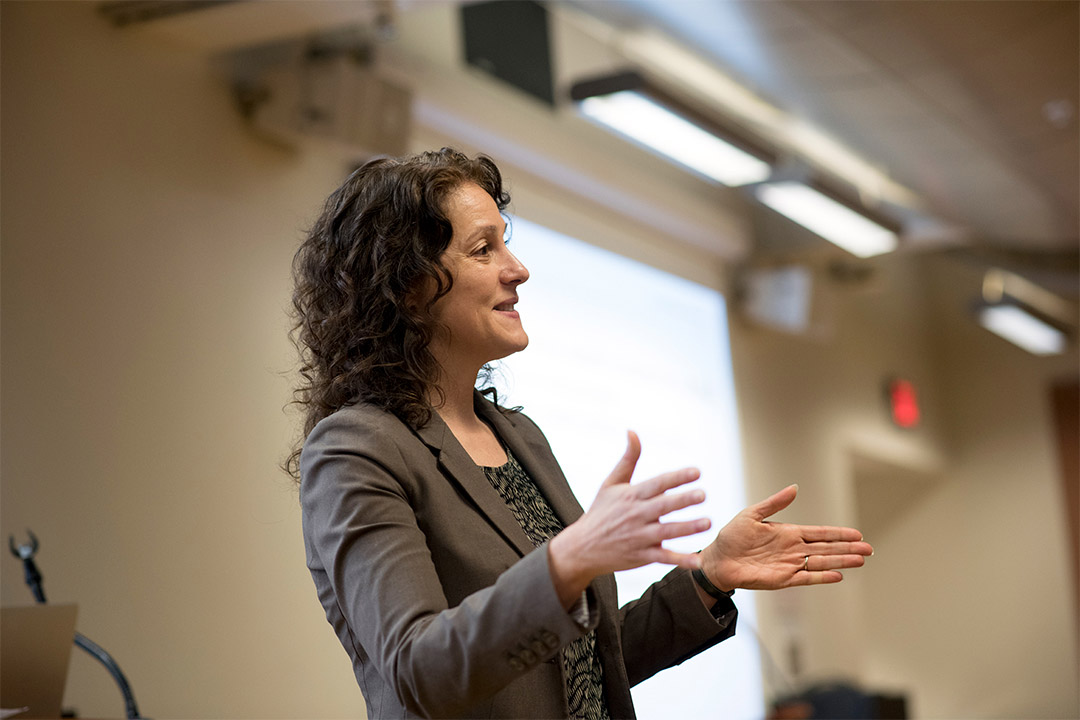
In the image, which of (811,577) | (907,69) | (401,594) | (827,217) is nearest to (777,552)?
(811,577)

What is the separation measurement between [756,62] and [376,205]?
9.50ft

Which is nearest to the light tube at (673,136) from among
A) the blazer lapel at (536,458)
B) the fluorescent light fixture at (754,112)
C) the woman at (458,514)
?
the fluorescent light fixture at (754,112)

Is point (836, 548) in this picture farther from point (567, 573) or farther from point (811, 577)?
point (567, 573)

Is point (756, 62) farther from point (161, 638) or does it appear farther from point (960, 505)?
point (960, 505)

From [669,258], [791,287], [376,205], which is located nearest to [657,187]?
[669,258]

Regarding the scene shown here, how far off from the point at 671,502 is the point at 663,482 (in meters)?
0.02

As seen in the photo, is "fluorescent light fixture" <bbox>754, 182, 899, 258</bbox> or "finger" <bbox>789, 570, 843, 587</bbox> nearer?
"finger" <bbox>789, 570, 843, 587</bbox>

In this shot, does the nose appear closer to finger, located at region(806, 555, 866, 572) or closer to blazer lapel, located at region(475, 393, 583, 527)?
blazer lapel, located at region(475, 393, 583, 527)

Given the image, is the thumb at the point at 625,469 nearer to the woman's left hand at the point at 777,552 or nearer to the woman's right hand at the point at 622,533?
the woman's right hand at the point at 622,533

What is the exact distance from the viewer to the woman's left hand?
1491 mm

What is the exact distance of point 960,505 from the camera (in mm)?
7855

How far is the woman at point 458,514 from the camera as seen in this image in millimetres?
1109

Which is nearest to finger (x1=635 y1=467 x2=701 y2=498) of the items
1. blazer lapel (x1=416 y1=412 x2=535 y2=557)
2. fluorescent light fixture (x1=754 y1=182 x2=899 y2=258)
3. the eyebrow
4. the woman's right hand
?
the woman's right hand

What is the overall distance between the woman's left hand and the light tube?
2309 millimetres
